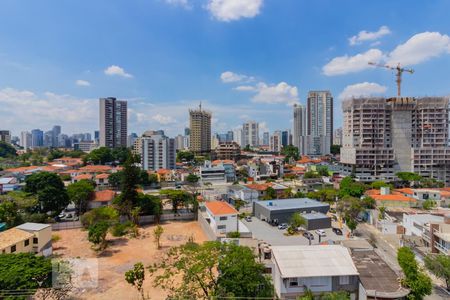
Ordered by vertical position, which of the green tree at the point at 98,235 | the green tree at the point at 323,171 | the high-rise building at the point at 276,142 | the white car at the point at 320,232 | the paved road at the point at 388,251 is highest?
the high-rise building at the point at 276,142

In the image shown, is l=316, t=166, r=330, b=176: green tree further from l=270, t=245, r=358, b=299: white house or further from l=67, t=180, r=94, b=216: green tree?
l=270, t=245, r=358, b=299: white house

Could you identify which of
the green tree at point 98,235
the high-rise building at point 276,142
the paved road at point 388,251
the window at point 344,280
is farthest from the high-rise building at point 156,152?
the high-rise building at point 276,142

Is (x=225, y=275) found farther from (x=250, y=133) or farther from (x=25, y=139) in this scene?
(x=25, y=139)

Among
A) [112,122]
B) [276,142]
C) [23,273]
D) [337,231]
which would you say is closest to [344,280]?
[337,231]

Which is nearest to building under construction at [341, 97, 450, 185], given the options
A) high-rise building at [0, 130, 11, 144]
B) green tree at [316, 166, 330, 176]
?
green tree at [316, 166, 330, 176]

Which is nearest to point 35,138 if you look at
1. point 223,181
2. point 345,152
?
point 223,181

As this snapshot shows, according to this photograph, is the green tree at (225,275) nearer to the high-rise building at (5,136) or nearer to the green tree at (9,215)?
the green tree at (9,215)
